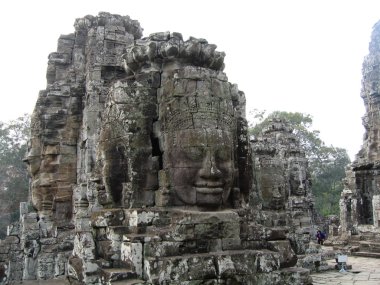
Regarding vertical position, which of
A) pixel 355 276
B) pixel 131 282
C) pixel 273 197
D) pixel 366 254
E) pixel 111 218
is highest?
pixel 273 197

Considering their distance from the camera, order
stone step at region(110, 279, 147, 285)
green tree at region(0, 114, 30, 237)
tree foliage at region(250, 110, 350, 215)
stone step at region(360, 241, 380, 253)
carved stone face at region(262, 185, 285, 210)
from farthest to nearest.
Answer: tree foliage at region(250, 110, 350, 215)
green tree at region(0, 114, 30, 237)
stone step at region(360, 241, 380, 253)
carved stone face at region(262, 185, 285, 210)
stone step at region(110, 279, 147, 285)

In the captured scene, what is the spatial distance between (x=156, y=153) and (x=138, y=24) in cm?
796

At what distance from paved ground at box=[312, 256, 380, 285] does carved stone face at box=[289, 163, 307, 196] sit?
2.54 metres

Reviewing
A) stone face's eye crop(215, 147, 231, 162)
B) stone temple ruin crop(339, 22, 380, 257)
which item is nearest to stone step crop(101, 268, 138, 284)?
stone face's eye crop(215, 147, 231, 162)

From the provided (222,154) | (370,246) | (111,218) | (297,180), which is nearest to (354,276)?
(297,180)

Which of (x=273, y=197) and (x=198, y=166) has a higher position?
(x=198, y=166)

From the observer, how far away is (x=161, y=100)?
514cm

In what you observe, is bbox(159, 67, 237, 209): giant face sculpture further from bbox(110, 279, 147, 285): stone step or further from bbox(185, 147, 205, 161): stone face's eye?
bbox(110, 279, 147, 285): stone step

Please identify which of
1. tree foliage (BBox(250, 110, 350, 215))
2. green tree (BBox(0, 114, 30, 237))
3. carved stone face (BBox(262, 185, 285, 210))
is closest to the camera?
carved stone face (BBox(262, 185, 285, 210))

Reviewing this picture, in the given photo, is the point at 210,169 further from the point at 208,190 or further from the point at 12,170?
the point at 12,170

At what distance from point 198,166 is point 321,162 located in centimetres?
3707

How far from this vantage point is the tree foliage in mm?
37812

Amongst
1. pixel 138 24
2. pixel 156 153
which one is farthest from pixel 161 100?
pixel 138 24

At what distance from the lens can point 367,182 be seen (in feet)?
63.8
